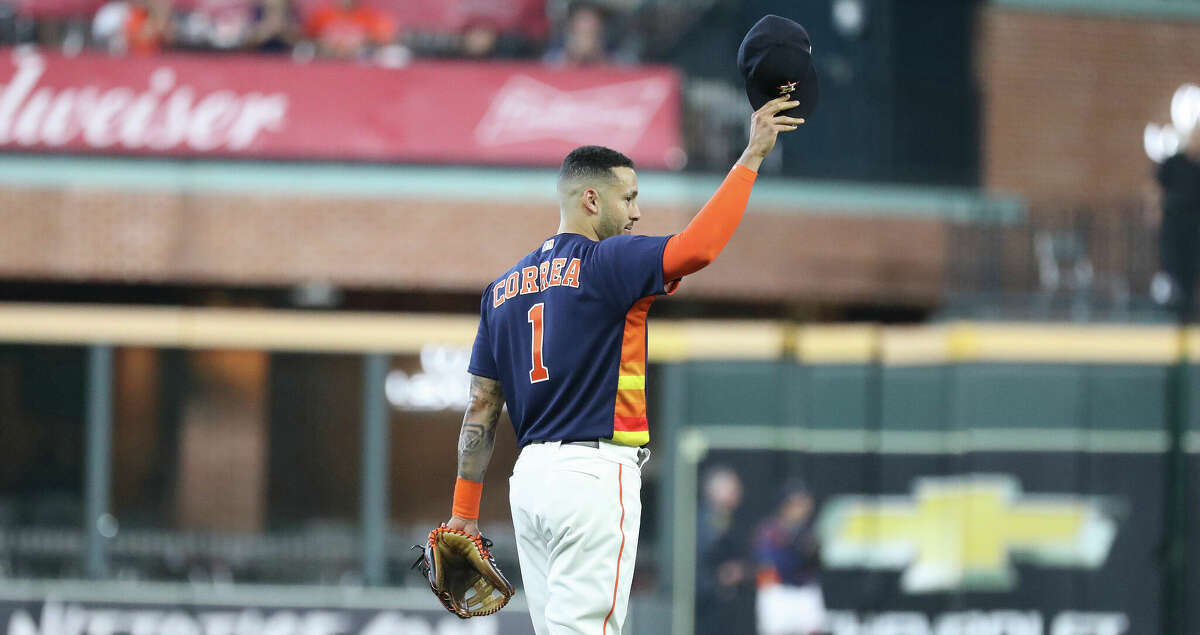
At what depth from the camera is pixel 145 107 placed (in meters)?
13.1

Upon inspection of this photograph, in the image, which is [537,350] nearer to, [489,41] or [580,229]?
[580,229]

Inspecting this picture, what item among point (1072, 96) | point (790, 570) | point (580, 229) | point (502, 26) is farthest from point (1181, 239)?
point (580, 229)

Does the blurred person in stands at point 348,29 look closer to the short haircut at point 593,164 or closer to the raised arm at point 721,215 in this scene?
the short haircut at point 593,164

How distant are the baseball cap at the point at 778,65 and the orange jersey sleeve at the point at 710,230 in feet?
1.09

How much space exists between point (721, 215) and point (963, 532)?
850cm

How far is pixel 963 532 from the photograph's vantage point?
12.2 metres

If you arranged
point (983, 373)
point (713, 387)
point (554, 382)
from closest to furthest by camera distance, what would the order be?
point (554, 382) < point (983, 373) < point (713, 387)

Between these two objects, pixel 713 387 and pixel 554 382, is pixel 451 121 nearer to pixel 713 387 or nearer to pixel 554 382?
pixel 713 387

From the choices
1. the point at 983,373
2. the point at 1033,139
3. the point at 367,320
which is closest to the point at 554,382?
the point at 983,373

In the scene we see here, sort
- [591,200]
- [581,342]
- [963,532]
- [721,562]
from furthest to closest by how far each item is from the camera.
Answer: [721,562] → [963,532] → [591,200] → [581,342]

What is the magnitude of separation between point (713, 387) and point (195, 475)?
4.94m

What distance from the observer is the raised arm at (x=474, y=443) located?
502 centimetres

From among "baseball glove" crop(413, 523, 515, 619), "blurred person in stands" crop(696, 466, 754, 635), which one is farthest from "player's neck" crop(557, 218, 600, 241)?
"blurred person in stands" crop(696, 466, 754, 635)

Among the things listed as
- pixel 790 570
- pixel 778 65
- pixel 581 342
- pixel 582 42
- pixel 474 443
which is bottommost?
pixel 790 570
